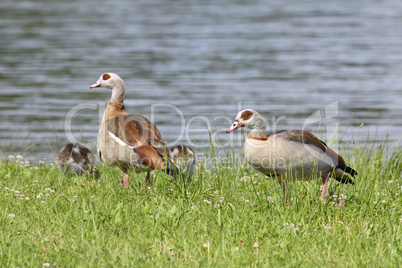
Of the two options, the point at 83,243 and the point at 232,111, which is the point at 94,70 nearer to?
the point at 232,111

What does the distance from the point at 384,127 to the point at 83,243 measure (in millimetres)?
11472

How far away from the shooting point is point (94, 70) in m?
24.8

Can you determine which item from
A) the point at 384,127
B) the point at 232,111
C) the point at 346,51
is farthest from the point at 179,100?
the point at 346,51

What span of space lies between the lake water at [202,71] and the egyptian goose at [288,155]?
85.2 inches

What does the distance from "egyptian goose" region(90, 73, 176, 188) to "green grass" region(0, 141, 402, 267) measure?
A: 22cm

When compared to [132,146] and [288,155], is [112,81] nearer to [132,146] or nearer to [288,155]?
[132,146]

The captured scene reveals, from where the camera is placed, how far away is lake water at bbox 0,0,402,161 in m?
16.5

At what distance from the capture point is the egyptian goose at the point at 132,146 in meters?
8.36

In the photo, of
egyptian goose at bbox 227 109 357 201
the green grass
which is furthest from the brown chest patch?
the green grass

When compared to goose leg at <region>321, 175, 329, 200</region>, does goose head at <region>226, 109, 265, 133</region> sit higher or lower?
higher

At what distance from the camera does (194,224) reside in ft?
Answer: 22.0

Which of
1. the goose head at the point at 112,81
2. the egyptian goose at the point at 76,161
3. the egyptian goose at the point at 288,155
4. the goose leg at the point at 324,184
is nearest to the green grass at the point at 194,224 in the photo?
the goose leg at the point at 324,184

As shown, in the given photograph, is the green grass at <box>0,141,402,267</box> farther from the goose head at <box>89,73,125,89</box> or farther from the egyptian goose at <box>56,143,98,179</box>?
the goose head at <box>89,73,125,89</box>

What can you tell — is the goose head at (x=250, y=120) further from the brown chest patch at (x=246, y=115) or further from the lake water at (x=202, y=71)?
the lake water at (x=202, y=71)
